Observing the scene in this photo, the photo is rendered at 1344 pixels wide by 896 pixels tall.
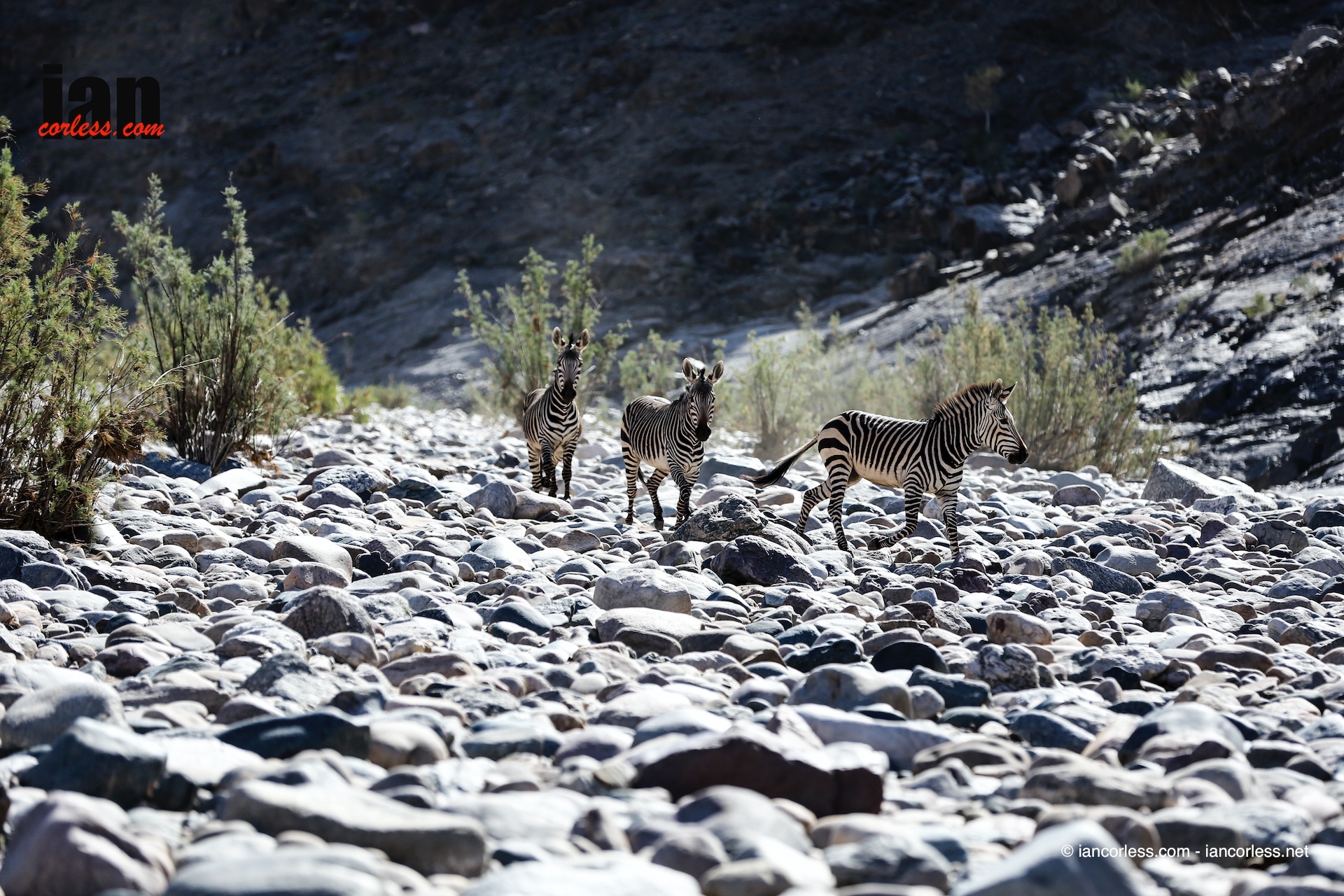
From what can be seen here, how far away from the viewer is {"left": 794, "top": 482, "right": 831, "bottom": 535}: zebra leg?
8172mm

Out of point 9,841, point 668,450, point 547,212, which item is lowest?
point 9,841

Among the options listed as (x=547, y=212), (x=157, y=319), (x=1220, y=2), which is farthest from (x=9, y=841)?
(x=1220, y=2)

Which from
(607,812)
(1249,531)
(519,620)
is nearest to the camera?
(607,812)

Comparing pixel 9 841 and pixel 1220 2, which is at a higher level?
pixel 1220 2

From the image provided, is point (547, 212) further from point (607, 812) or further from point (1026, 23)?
point (607, 812)

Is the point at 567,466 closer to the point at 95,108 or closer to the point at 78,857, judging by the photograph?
the point at 78,857

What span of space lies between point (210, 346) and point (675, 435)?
420cm

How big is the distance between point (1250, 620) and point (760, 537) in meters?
2.45

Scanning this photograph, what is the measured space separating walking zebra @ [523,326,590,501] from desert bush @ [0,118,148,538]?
3678 millimetres

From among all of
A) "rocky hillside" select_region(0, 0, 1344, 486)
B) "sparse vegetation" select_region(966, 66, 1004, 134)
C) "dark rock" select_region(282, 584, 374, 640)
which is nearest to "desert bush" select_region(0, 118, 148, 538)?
"dark rock" select_region(282, 584, 374, 640)

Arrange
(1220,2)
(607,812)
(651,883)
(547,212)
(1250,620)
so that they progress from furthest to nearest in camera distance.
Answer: (1220,2), (547,212), (1250,620), (607,812), (651,883)

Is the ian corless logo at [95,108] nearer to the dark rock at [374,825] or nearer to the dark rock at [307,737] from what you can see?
the dark rock at [307,737]

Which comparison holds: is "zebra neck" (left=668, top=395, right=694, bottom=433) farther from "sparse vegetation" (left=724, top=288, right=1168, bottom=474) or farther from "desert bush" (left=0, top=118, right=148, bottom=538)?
"sparse vegetation" (left=724, top=288, right=1168, bottom=474)

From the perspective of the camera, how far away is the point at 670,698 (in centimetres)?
371
